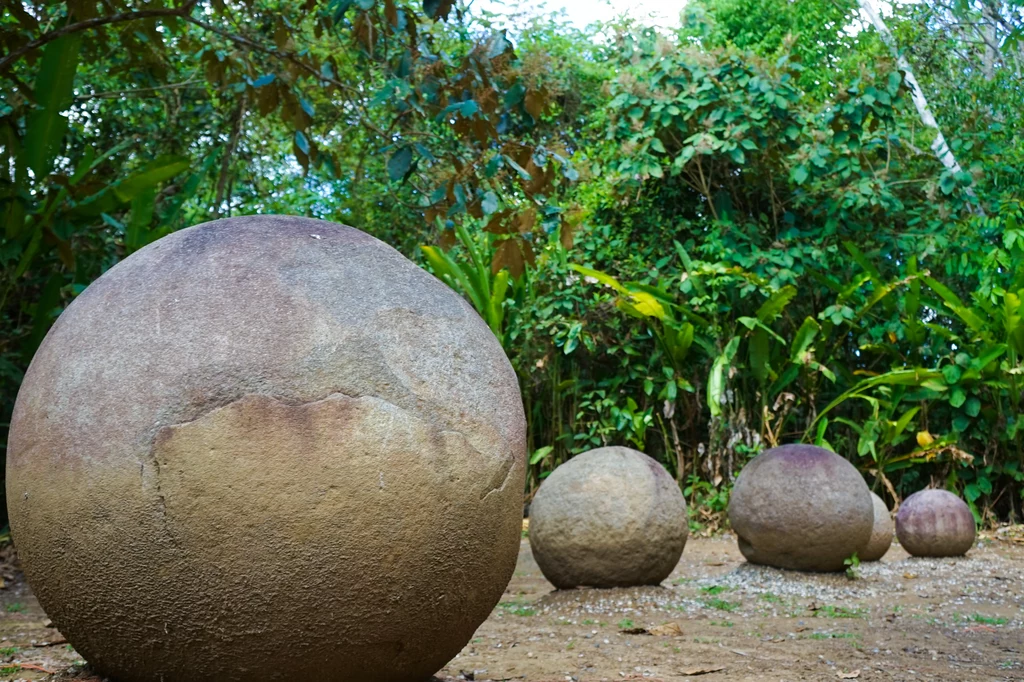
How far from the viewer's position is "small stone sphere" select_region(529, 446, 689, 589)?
6.65m

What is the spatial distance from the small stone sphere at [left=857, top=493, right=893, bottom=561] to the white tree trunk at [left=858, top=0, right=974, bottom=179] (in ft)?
15.6

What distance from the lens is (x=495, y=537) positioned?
10.7 ft

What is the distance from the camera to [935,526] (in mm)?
8922

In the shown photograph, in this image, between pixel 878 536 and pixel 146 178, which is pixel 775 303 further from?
pixel 146 178

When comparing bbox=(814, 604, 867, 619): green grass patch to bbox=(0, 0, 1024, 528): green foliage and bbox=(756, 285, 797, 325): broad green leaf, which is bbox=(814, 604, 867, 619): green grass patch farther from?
bbox=(756, 285, 797, 325): broad green leaf

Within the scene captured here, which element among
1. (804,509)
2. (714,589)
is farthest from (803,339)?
(714,589)

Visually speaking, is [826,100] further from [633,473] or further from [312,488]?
[312,488]

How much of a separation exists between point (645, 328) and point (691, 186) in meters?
1.91

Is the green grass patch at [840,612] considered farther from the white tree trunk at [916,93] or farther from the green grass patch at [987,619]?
the white tree trunk at [916,93]

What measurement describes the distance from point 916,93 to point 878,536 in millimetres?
6799

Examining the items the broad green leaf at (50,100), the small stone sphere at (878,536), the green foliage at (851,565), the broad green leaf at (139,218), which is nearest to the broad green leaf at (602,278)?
the small stone sphere at (878,536)

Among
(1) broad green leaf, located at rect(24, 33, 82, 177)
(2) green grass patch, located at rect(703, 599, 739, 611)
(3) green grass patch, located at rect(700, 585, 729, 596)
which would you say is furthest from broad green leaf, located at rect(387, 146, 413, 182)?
A: (3) green grass patch, located at rect(700, 585, 729, 596)

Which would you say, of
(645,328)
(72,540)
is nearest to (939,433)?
(645,328)

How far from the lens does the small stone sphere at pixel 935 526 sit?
29.3 ft
